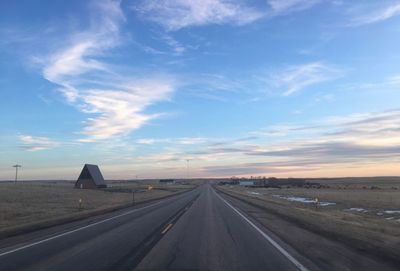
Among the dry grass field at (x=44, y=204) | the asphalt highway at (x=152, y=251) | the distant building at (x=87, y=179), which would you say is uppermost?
the distant building at (x=87, y=179)

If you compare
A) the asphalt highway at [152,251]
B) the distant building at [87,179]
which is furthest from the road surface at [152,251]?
the distant building at [87,179]

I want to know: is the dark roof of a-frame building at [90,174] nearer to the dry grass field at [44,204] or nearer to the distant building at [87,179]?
the distant building at [87,179]

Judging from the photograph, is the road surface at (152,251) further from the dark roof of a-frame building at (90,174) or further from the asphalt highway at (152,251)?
the dark roof of a-frame building at (90,174)

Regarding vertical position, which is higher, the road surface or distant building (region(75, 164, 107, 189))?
distant building (region(75, 164, 107, 189))

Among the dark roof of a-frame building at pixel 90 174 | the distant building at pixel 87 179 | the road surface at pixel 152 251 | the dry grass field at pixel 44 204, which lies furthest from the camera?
the dark roof of a-frame building at pixel 90 174

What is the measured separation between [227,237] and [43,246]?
601 centimetres

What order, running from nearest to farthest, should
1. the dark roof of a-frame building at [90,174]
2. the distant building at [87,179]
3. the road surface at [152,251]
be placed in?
the road surface at [152,251] → the distant building at [87,179] → the dark roof of a-frame building at [90,174]

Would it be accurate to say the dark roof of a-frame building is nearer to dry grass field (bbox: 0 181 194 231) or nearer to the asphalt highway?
dry grass field (bbox: 0 181 194 231)

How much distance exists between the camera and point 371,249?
1289cm

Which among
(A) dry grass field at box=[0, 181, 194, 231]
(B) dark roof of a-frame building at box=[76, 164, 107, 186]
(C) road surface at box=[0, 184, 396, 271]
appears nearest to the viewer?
(C) road surface at box=[0, 184, 396, 271]

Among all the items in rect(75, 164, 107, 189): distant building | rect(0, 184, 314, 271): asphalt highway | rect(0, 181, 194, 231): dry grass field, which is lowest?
rect(0, 184, 314, 271): asphalt highway

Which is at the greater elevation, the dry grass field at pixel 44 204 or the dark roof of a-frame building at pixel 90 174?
the dark roof of a-frame building at pixel 90 174

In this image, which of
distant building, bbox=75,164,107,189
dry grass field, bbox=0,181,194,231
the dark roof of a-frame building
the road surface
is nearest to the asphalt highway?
the road surface

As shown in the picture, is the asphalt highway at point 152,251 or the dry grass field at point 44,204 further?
the dry grass field at point 44,204
